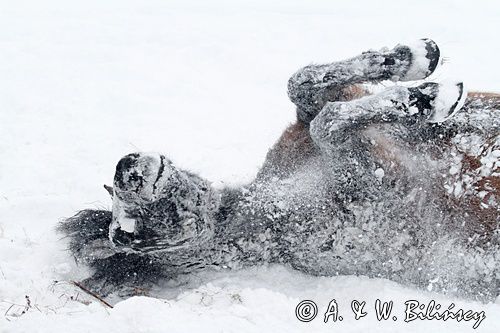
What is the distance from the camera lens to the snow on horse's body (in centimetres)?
334

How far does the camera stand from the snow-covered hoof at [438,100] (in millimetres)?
3227

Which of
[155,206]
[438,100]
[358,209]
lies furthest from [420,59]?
[155,206]

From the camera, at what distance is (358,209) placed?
11.4 feet

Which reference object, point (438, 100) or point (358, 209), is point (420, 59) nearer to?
point (438, 100)

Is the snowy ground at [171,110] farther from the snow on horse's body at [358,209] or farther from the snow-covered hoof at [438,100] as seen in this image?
the snow-covered hoof at [438,100]

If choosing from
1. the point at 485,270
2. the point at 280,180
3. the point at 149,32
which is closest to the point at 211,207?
the point at 280,180

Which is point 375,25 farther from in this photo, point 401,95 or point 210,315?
point 210,315

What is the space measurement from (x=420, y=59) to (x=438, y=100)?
13.2 inches

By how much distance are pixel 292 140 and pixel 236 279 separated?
1.06 m

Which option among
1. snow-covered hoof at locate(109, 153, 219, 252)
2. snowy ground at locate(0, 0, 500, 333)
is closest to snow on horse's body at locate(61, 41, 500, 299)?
snow-covered hoof at locate(109, 153, 219, 252)

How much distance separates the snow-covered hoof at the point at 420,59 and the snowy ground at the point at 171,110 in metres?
1.10

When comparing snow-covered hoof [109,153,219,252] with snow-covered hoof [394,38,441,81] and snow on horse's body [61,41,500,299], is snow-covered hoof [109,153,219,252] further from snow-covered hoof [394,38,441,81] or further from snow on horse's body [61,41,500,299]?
snow-covered hoof [394,38,441,81]

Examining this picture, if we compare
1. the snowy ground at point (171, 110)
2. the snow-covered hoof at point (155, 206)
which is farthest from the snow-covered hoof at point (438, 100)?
the snow-covered hoof at point (155, 206)

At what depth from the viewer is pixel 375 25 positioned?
356 inches
